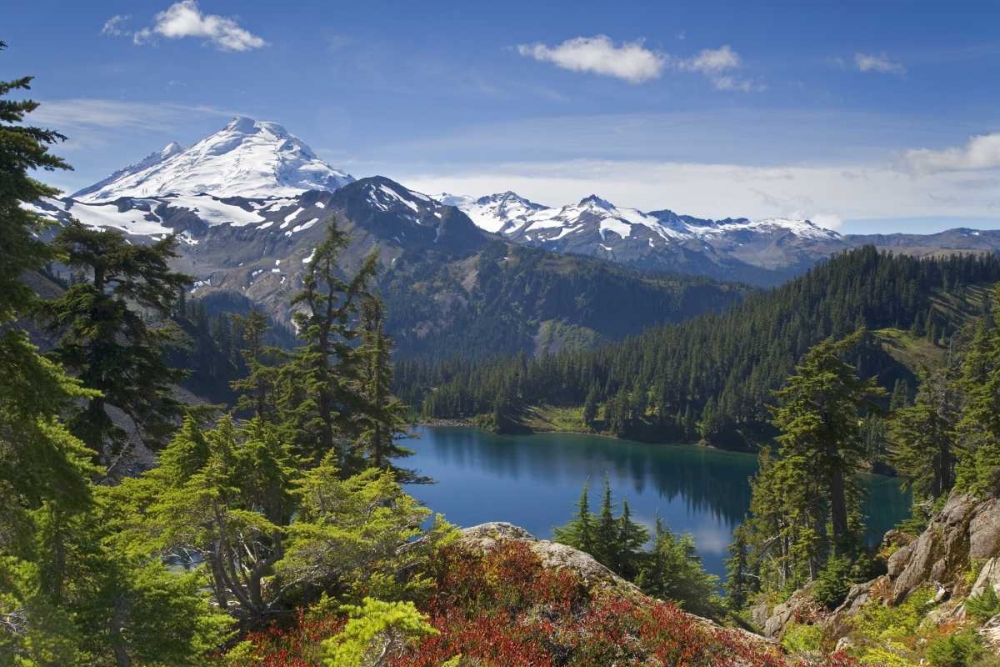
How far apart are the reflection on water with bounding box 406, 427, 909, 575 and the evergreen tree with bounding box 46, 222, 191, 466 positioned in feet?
205

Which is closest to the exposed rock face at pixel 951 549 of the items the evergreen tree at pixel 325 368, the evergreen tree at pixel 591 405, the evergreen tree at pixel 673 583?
the evergreen tree at pixel 673 583

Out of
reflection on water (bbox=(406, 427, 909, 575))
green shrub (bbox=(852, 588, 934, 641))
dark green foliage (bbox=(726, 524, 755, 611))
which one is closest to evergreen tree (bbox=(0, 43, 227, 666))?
green shrub (bbox=(852, 588, 934, 641))

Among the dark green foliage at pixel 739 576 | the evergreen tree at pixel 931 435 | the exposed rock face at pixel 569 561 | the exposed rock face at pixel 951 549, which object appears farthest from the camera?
the dark green foliage at pixel 739 576

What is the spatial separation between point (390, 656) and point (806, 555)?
32999 millimetres

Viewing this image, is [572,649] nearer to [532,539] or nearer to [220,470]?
[532,539]

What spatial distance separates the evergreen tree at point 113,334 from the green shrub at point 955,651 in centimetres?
2383

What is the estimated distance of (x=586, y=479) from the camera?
79.1 m

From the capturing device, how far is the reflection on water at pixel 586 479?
288 feet

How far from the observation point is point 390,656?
11.6 m

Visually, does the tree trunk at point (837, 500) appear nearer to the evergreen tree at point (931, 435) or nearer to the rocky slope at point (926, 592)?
the rocky slope at point (926, 592)

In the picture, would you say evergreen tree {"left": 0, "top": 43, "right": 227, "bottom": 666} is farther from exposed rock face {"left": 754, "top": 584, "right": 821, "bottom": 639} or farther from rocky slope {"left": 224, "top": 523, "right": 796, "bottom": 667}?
exposed rock face {"left": 754, "top": 584, "right": 821, "bottom": 639}

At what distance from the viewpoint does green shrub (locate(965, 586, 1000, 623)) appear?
664 inches

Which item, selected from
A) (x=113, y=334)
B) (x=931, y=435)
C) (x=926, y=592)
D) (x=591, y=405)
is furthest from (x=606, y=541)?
(x=591, y=405)

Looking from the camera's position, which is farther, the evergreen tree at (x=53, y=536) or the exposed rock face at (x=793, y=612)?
the exposed rock face at (x=793, y=612)
